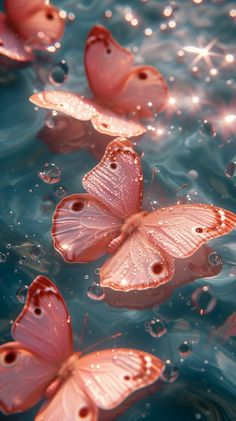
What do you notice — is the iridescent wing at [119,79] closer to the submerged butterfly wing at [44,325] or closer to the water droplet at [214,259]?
the water droplet at [214,259]

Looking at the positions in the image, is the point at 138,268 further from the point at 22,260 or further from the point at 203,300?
the point at 22,260

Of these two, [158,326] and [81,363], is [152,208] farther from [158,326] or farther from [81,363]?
[81,363]

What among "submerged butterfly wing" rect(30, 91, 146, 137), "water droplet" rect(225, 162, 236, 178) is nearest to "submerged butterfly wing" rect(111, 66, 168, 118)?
"submerged butterfly wing" rect(30, 91, 146, 137)

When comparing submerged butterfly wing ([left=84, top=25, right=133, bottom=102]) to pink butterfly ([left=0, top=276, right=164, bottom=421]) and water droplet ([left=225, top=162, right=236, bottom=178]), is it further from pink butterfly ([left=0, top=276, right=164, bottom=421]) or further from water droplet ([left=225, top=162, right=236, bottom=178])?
pink butterfly ([left=0, top=276, right=164, bottom=421])

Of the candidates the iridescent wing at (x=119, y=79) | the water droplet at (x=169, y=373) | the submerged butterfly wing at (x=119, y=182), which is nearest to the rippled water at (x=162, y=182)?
the water droplet at (x=169, y=373)

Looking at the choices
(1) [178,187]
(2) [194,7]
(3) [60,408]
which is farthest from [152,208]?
(2) [194,7]

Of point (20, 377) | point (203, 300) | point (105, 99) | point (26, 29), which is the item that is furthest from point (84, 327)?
point (26, 29)
